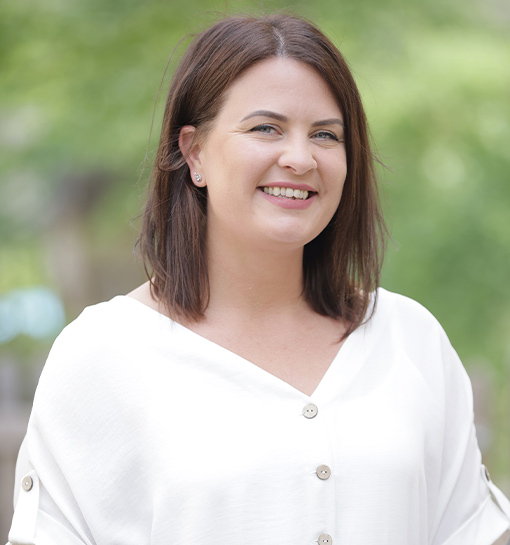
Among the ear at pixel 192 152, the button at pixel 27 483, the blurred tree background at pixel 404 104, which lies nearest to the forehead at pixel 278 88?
the ear at pixel 192 152

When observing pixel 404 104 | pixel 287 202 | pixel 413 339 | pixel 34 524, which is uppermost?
pixel 404 104

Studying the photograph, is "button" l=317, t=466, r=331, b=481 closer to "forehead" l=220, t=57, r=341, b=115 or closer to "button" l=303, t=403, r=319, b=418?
"button" l=303, t=403, r=319, b=418

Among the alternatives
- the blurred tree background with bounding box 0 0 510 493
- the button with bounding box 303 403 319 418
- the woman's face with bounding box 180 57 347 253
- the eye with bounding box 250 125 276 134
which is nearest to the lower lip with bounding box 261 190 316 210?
the woman's face with bounding box 180 57 347 253

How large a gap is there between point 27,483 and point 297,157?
1.00 metres

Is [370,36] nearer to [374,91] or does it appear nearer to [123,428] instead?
[374,91]

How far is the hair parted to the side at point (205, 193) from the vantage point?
2162mm

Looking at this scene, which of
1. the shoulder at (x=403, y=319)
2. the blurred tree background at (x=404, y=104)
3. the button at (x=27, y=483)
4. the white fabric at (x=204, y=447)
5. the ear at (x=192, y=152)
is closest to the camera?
the white fabric at (x=204, y=447)

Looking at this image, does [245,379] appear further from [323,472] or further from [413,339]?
[413,339]

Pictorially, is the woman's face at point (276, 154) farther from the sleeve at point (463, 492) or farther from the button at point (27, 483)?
the button at point (27, 483)

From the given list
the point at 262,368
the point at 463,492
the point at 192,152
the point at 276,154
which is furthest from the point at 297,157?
the point at 463,492

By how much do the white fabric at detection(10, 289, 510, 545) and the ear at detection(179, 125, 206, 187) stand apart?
354mm

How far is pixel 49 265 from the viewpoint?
32.0 ft

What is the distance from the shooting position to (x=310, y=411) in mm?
2102

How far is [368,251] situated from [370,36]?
308 centimetres
